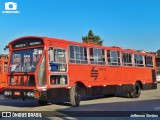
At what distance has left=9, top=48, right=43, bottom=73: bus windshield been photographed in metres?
14.0

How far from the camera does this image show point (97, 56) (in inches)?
690

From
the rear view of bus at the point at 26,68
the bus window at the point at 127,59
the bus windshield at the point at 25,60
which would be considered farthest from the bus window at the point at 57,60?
the bus window at the point at 127,59

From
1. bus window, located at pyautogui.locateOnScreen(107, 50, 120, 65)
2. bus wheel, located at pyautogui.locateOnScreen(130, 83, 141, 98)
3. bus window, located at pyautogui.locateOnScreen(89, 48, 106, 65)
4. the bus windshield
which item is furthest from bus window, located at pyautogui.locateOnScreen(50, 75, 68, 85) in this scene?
bus wheel, located at pyautogui.locateOnScreen(130, 83, 141, 98)

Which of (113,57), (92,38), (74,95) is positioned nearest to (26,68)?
(74,95)

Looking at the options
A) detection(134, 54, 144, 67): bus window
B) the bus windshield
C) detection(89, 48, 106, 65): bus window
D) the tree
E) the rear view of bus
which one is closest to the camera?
the rear view of bus

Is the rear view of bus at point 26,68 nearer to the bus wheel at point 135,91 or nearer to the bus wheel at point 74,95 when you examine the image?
the bus wheel at point 74,95

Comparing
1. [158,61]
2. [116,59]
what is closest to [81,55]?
[116,59]

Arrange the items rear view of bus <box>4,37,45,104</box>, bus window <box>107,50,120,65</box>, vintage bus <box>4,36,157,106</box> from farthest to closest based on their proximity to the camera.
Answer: bus window <box>107,50,120,65</box>
vintage bus <box>4,36,157,106</box>
rear view of bus <box>4,37,45,104</box>

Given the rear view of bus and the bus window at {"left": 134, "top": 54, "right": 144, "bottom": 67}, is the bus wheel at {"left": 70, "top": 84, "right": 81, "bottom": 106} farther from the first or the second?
the bus window at {"left": 134, "top": 54, "right": 144, "bottom": 67}

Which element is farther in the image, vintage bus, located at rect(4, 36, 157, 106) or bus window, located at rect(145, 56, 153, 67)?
bus window, located at rect(145, 56, 153, 67)

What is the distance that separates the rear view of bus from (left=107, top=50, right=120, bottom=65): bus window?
551 cm

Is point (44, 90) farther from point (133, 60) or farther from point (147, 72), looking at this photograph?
point (147, 72)

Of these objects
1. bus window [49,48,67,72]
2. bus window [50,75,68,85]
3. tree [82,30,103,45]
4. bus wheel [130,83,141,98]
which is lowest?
bus wheel [130,83,141,98]

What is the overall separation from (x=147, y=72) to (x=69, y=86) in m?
9.35
